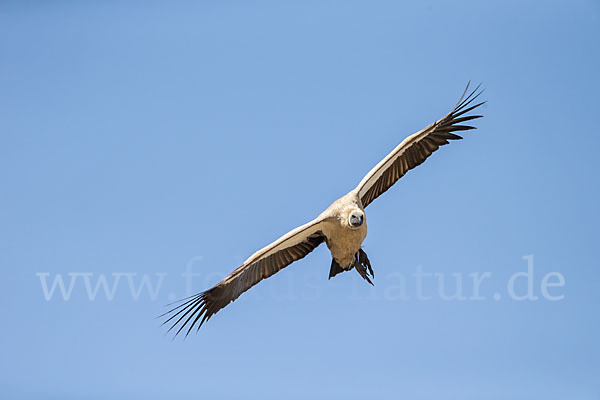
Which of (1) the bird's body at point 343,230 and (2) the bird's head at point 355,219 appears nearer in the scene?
(2) the bird's head at point 355,219

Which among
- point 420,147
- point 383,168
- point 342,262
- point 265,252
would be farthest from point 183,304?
point 420,147

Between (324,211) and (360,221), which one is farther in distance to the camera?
(324,211)

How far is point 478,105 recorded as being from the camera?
10.8 m

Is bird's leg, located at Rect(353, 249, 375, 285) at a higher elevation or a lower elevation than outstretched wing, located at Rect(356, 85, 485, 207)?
lower

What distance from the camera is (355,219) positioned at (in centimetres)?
994

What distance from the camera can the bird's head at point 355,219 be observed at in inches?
391

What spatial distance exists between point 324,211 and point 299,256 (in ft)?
3.63

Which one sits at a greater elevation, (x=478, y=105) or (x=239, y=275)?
(x=478, y=105)

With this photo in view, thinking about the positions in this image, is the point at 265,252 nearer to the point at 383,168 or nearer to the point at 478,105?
the point at 383,168

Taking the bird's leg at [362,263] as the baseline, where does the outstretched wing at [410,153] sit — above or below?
above

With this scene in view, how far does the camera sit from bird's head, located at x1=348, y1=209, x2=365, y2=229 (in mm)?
9938

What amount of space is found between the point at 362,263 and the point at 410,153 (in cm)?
197

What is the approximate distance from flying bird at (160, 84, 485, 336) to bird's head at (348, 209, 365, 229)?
0.82 feet

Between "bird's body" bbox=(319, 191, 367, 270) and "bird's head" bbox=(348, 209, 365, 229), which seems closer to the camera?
"bird's head" bbox=(348, 209, 365, 229)
